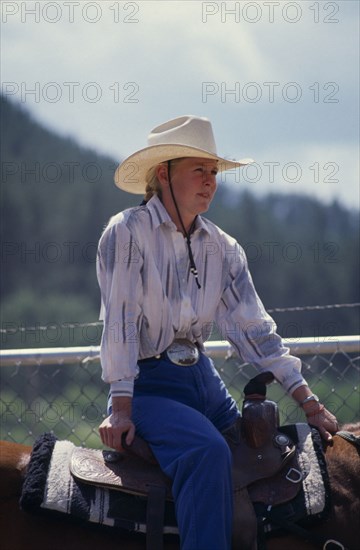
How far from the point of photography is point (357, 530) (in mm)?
3477

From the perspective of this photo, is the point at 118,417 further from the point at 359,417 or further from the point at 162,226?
the point at 359,417

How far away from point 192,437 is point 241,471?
25 centimetres

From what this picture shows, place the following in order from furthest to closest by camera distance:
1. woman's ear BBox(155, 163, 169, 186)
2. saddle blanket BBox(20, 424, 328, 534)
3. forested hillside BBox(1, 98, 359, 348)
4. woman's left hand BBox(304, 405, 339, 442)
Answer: forested hillside BBox(1, 98, 359, 348) < woman's ear BBox(155, 163, 169, 186) < woman's left hand BBox(304, 405, 339, 442) < saddle blanket BBox(20, 424, 328, 534)

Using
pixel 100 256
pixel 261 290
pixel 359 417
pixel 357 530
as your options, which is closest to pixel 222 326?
pixel 100 256

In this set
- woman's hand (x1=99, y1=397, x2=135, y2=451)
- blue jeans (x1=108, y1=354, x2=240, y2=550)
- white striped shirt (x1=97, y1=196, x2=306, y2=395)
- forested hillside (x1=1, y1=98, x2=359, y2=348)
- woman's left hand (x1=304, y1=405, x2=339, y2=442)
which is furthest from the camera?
forested hillside (x1=1, y1=98, x2=359, y2=348)

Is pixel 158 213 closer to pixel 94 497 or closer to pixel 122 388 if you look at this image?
pixel 122 388

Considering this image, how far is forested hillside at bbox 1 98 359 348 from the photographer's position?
23297 mm

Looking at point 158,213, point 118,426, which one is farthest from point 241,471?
point 158,213

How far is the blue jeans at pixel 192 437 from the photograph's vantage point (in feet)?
10.7

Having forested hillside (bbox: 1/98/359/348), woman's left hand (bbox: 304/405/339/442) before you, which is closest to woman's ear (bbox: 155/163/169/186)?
woman's left hand (bbox: 304/405/339/442)

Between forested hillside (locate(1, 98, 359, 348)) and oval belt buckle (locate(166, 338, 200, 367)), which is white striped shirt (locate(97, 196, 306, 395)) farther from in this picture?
forested hillside (locate(1, 98, 359, 348))

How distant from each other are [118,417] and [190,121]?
1.28 meters

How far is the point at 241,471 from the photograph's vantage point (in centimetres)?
348

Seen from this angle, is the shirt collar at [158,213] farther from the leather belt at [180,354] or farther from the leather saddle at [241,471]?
the leather saddle at [241,471]
